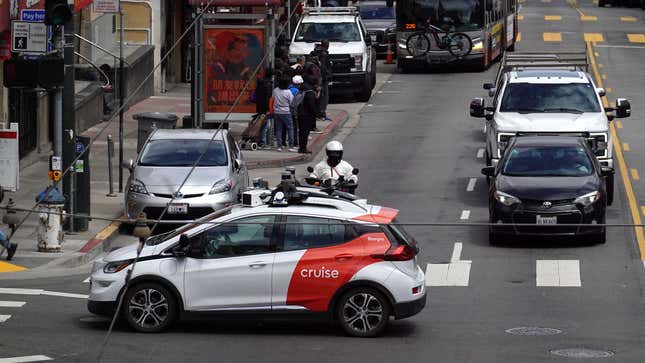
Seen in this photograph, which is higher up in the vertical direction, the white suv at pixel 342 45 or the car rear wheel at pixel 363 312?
the white suv at pixel 342 45

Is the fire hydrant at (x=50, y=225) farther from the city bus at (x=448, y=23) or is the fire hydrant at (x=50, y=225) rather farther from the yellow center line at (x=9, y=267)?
the city bus at (x=448, y=23)

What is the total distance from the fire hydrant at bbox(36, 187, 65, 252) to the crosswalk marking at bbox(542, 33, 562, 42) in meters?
39.6

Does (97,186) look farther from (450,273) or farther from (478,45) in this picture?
(478,45)

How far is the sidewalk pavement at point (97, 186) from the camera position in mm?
22234

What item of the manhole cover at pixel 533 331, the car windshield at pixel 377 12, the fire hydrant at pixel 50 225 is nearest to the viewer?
the manhole cover at pixel 533 331

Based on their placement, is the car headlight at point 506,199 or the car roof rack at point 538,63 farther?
the car roof rack at point 538,63

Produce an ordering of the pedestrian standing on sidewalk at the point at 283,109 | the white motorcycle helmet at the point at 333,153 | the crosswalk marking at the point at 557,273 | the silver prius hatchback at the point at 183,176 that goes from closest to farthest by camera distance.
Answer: the crosswalk marking at the point at 557,273 → the white motorcycle helmet at the point at 333,153 → the silver prius hatchback at the point at 183,176 → the pedestrian standing on sidewalk at the point at 283,109

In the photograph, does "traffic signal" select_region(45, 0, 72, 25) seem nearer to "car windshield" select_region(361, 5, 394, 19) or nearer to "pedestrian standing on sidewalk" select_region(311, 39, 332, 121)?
"pedestrian standing on sidewalk" select_region(311, 39, 332, 121)

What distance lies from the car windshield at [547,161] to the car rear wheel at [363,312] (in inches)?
297

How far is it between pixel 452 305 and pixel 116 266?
4.55 metres

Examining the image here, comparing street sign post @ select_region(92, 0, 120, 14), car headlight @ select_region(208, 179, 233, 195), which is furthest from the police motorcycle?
street sign post @ select_region(92, 0, 120, 14)

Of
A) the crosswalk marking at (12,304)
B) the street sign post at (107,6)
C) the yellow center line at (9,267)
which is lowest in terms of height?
the yellow center line at (9,267)

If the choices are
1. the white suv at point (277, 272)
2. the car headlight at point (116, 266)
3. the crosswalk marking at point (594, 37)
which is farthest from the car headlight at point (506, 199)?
the crosswalk marking at point (594, 37)

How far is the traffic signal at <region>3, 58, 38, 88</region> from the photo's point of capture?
849 inches
